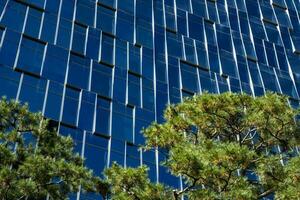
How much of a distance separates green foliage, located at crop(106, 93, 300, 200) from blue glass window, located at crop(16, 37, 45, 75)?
17.4 meters

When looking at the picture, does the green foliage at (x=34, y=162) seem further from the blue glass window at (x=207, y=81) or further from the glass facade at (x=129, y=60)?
the blue glass window at (x=207, y=81)

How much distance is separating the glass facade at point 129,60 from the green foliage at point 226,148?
1318 centimetres

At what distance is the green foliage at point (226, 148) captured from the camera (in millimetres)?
16391

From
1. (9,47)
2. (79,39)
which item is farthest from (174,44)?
(9,47)

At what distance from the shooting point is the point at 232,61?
47.9 m

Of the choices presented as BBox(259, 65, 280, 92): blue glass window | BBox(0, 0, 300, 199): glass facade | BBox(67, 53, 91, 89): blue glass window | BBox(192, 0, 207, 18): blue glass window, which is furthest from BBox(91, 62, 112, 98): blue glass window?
BBox(259, 65, 280, 92): blue glass window

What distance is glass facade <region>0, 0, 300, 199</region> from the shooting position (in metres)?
35.1

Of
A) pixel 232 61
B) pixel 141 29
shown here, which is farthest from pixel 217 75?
pixel 141 29

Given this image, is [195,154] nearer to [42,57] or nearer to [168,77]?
[42,57]

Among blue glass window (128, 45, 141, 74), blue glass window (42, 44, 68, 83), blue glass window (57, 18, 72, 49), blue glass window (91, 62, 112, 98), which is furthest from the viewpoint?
blue glass window (128, 45, 141, 74)

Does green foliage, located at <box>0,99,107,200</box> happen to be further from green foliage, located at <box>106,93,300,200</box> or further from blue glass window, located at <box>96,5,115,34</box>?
blue glass window, located at <box>96,5,115,34</box>

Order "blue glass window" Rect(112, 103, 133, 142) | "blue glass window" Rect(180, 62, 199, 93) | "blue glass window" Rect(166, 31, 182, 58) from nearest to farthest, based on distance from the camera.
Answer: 1. "blue glass window" Rect(112, 103, 133, 142)
2. "blue glass window" Rect(180, 62, 199, 93)
3. "blue glass window" Rect(166, 31, 182, 58)

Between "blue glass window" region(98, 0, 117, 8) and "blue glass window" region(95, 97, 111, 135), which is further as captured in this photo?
"blue glass window" region(98, 0, 117, 8)

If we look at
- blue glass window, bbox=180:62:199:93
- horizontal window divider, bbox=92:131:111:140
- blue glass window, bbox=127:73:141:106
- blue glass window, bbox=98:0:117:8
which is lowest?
horizontal window divider, bbox=92:131:111:140
